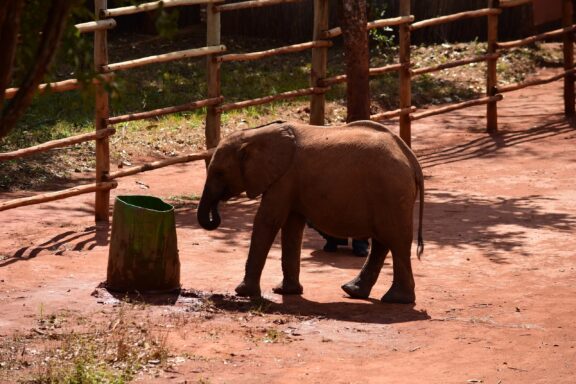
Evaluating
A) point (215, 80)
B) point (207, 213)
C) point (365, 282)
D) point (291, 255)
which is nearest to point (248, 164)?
point (207, 213)

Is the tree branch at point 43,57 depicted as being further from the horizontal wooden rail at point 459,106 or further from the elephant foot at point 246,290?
the horizontal wooden rail at point 459,106

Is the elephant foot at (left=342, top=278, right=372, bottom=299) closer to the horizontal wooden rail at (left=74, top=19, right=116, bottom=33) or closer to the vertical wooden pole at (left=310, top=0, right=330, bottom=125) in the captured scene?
the horizontal wooden rail at (left=74, top=19, right=116, bottom=33)

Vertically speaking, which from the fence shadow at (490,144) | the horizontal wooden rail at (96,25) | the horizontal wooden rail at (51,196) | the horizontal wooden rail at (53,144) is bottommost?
the fence shadow at (490,144)

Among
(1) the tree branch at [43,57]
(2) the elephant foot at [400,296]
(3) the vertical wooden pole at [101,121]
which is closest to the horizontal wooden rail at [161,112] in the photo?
(3) the vertical wooden pole at [101,121]

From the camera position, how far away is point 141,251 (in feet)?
26.6

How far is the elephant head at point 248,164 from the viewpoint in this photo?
8.09 meters

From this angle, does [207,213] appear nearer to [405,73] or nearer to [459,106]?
[405,73]

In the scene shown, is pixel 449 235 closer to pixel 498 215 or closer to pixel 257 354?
pixel 498 215

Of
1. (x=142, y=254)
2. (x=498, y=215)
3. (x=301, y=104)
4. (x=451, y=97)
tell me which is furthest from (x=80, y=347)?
(x=451, y=97)

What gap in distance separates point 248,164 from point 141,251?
0.90 m

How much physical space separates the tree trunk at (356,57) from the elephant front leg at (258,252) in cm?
316

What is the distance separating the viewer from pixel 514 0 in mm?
14945

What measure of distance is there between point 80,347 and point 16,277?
1946 mm

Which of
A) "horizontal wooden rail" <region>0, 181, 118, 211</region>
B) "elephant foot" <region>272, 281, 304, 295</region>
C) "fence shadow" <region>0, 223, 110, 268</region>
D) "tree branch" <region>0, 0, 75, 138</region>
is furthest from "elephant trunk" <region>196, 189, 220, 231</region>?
"tree branch" <region>0, 0, 75, 138</region>
